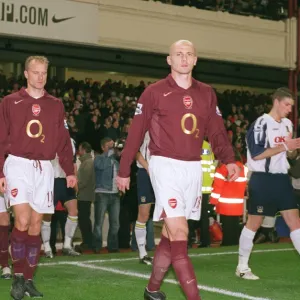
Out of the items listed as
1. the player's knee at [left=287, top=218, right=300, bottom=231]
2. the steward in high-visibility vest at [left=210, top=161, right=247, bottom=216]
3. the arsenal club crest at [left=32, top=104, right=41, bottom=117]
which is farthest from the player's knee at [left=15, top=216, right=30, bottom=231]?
the steward in high-visibility vest at [left=210, top=161, right=247, bottom=216]

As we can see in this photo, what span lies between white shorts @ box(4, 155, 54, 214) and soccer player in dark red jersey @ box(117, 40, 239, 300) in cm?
114

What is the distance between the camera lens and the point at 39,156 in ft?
24.0

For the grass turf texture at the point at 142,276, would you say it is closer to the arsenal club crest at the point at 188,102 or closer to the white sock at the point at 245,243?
the white sock at the point at 245,243

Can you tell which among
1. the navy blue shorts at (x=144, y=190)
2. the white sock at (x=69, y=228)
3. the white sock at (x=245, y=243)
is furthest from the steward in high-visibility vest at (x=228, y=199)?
the white sock at (x=245, y=243)

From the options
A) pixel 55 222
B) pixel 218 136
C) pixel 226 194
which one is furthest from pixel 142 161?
pixel 226 194

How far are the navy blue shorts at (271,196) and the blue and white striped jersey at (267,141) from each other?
88 mm

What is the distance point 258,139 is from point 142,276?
6.76 feet

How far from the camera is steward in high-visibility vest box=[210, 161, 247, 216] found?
45.8 ft

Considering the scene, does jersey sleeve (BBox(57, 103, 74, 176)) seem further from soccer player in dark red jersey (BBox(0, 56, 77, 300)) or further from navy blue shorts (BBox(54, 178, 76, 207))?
navy blue shorts (BBox(54, 178, 76, 207))

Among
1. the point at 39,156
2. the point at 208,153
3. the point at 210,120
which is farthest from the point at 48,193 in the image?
the point at 208,153

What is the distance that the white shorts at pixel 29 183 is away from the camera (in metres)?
7.18

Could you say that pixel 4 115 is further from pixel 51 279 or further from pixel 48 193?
pixel 51 279

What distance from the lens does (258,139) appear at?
340 inches

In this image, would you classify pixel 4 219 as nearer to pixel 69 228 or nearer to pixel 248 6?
pixel 69 228
